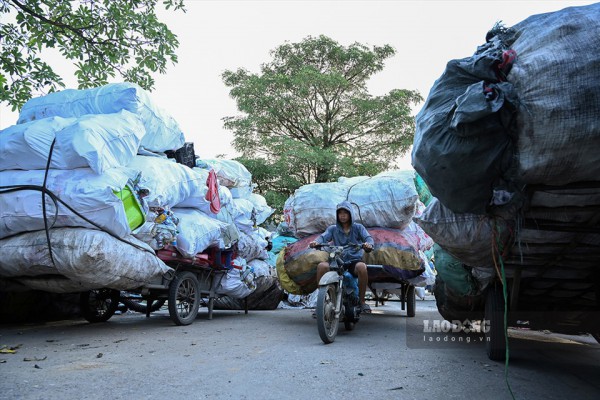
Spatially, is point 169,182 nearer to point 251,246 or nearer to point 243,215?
point 243,215

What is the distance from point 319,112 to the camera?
20.0 metres

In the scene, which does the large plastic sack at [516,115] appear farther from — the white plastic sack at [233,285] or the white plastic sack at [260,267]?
the white plastic sack at [260,267]

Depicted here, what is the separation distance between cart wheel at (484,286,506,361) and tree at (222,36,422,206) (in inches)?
560

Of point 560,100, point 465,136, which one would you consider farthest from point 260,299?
point 560,100

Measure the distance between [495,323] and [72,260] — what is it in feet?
12.4

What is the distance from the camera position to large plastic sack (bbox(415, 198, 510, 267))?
9.04 ft

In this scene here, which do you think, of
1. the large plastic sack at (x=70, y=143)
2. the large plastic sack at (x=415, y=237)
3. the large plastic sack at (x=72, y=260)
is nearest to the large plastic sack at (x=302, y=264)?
the large plastic sack at (x=415, y=237)

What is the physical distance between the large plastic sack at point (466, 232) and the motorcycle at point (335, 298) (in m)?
2.26

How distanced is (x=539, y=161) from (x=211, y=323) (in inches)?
232

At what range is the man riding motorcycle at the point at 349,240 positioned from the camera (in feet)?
19.9

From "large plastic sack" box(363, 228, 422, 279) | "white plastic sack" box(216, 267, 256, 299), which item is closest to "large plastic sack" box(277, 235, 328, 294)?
"large plastic sack" box(363, 228, 422, 279)

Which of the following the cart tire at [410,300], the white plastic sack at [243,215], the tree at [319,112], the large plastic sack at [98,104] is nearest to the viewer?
the large plastic sack at [98,104]

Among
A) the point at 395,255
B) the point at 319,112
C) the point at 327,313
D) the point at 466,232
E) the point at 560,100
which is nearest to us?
the point at 560,100

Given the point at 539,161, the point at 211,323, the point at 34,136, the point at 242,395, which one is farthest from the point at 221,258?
the point at 539,161
